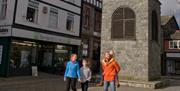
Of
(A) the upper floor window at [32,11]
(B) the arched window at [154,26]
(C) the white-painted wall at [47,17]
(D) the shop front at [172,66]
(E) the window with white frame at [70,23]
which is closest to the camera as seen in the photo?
(B) the arched window at [154,26]

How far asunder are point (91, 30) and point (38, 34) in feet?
34.9

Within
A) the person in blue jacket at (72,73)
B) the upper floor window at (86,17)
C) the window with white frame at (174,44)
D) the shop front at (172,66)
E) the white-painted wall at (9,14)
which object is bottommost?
the shop front at (172,66)

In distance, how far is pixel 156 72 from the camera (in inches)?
654

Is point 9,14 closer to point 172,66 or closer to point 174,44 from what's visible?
point 174,44

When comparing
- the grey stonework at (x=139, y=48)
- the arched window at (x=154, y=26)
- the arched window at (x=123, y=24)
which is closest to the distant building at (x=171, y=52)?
the arched window at (x=154, y=26)

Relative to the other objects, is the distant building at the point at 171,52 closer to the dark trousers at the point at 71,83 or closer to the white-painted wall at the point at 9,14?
the white-painted wall at the point at 9,14

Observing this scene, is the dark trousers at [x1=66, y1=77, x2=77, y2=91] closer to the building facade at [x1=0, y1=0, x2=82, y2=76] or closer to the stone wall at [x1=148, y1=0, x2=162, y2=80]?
the stone wall at [x1=148, y1=0, x2=162, y2=80]

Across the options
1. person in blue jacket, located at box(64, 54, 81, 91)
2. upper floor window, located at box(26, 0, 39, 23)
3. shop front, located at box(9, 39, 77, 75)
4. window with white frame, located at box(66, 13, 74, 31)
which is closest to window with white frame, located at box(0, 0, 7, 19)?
upper floor window, located at box(26, 0, 39, 23)

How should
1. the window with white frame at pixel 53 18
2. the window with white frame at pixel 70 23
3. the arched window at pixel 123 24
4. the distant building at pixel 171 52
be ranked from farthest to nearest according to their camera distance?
1. the distant building at pixel 171 52
2. the window with white frame at pixel 70 23
3. the window with white frame at pixel 53 18
4. the arched window at pixel 123 24

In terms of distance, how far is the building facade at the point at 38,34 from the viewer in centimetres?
1881

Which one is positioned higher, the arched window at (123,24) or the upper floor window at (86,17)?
the upper floor window at (86,17)

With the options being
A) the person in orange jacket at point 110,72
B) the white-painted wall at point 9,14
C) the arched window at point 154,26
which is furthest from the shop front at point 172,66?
the person in orange jacket at point 110,72

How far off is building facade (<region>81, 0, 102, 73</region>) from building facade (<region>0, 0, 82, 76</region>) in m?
2.25

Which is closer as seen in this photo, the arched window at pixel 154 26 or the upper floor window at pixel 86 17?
the arched window at pixel 154 26
